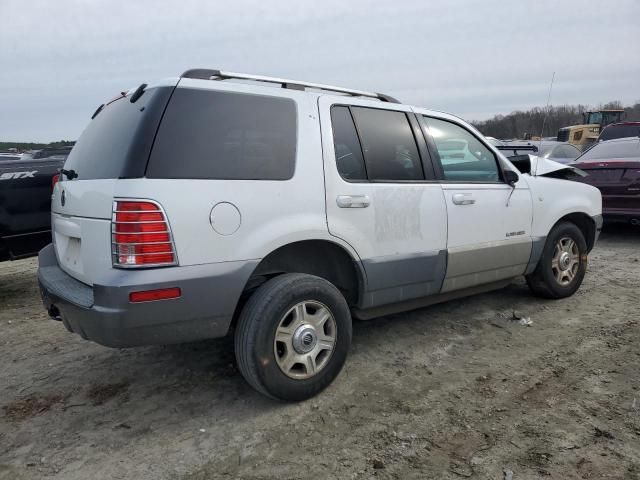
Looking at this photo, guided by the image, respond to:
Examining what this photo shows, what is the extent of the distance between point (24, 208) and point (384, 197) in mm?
3819

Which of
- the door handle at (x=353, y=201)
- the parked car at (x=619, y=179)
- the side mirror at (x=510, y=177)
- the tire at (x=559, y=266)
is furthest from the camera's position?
the parked car at (x=619, y=179)

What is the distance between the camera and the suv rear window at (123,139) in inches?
97.0

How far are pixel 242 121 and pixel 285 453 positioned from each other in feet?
5.93

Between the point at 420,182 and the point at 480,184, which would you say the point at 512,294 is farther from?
the point at 420,182

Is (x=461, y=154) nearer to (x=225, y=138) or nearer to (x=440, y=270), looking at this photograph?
(x=440, y=270)

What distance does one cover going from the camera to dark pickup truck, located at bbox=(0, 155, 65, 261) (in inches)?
190

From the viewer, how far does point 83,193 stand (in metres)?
2.71

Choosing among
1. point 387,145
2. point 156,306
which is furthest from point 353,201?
point 156,306

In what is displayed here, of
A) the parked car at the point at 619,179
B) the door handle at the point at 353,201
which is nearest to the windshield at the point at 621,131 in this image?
the parked car at the point at 619,179

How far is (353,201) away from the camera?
121 inches

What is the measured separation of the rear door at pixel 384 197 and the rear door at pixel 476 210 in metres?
0.15

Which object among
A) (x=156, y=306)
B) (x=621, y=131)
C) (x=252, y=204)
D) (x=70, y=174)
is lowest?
(x=156, y=306)

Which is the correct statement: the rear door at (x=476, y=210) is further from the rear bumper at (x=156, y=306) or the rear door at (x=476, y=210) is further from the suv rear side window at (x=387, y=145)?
the rear bumper at (x=156, y=306)

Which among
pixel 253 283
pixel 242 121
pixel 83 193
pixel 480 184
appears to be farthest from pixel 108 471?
pixel 480 184
